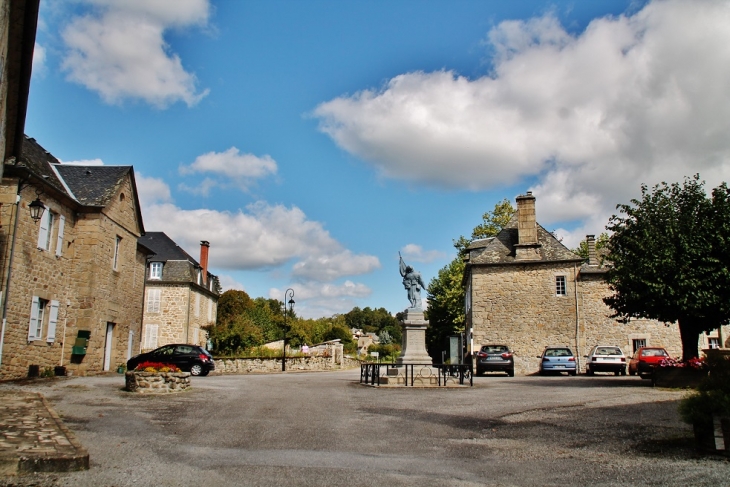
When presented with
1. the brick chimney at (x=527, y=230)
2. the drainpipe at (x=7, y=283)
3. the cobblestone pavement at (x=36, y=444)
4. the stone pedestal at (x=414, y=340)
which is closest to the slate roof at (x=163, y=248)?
the brick chimney at (x=527, y=230)

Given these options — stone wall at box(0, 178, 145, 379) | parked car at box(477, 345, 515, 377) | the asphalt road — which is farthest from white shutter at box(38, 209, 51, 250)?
parked car at box(477, 345, 515, 377)

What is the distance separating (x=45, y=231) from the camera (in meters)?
19.5

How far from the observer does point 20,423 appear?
26.8 ft

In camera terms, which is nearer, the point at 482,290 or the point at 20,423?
the point at 20,423

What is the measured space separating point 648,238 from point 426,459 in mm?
13620

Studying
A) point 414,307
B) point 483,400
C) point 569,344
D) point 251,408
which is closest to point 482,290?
point 569,344

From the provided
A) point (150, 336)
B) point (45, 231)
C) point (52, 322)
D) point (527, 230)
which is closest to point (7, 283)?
point (45, 231)

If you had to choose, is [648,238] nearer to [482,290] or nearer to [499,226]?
[482,290]

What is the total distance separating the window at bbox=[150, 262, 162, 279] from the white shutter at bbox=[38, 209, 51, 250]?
20294mm

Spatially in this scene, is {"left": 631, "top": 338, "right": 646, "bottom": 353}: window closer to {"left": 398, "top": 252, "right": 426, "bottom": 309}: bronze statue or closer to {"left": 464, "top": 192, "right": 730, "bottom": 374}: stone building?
{"left": 464, "top": 192, "right": 730, "bottom": 374}: stone building

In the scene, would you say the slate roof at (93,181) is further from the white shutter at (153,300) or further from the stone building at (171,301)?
the white shutter at (153,300)

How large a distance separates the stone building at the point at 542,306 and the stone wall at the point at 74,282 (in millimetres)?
17028

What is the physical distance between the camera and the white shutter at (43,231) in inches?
748

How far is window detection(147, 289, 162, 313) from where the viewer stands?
1539 inches
